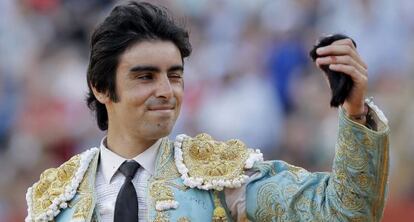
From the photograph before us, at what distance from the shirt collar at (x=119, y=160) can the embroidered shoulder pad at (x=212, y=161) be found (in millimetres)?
86

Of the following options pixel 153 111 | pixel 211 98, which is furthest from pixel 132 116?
pixel 211 98

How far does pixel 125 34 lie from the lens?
4984 mm

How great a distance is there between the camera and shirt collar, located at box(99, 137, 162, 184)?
505cm

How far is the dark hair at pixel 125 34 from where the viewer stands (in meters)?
4.98

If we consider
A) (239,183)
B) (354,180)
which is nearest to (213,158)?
(239,183)

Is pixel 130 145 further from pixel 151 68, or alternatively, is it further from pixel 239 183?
pixel 239 183

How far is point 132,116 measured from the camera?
495 centimetres

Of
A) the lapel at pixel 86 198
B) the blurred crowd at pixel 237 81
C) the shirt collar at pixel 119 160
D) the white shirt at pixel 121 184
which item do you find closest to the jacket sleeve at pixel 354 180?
the white shirt at pixel 121 184

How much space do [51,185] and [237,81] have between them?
483 centimetres

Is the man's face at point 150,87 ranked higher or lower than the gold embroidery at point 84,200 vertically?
higher

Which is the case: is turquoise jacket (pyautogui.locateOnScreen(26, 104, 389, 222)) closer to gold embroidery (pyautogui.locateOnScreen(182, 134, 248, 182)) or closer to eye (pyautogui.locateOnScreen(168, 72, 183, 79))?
gold embroidery (pyautogui.locateOnScreen(182, 134, 248, 182))

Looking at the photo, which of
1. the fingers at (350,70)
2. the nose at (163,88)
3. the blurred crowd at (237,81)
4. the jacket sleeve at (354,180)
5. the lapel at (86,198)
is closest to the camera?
the fingers at (350,70)

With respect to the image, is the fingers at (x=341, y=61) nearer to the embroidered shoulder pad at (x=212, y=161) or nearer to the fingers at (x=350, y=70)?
the fingers at (x=350, y=70)

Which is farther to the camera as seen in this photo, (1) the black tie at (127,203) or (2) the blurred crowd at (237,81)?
(2) the blurred crowd at (237,81)
